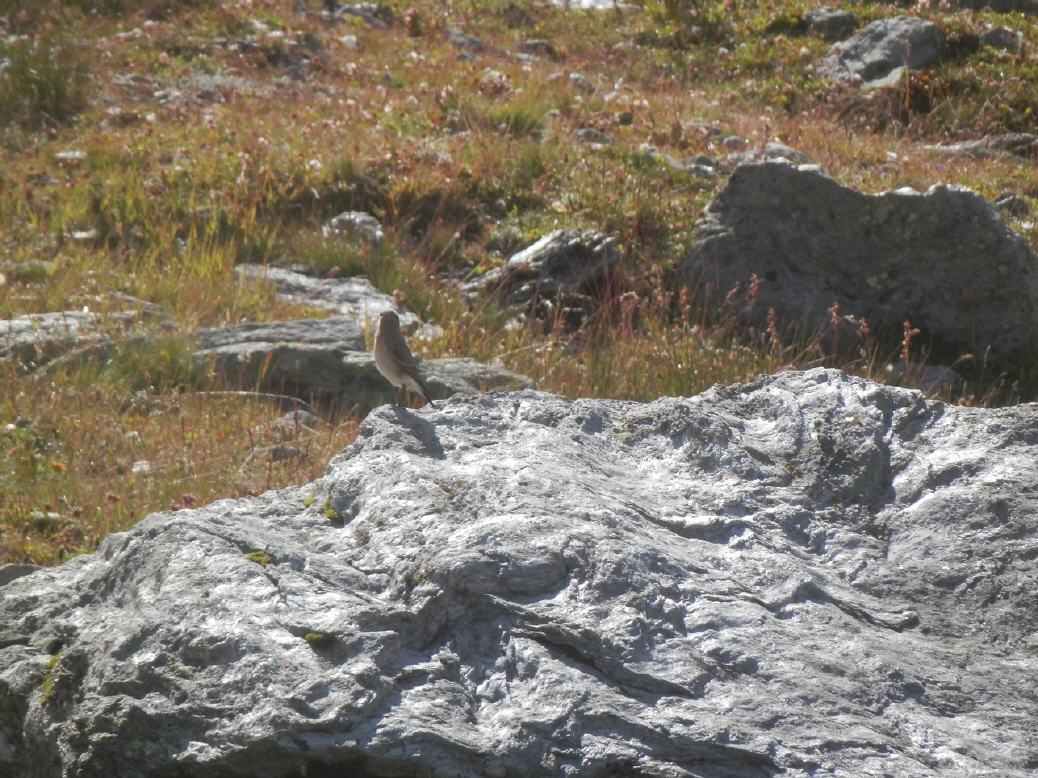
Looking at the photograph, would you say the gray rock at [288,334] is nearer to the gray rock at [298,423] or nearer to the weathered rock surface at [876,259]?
the gray rock at [298,423]

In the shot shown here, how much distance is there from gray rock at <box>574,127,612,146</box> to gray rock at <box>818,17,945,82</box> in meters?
4.56

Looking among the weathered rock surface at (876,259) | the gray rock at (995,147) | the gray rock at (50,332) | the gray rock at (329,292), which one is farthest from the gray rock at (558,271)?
the gray rock at (995,147)

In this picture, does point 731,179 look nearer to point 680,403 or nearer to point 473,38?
point 680,403

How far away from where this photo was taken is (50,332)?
8.32 meters

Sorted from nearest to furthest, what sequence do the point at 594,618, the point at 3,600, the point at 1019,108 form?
the point at 594,618 < the point at 3,600 < the point at 1019,108

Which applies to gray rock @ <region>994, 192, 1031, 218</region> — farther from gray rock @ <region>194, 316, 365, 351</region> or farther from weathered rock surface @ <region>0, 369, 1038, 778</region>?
weathered rock surface @ <region>0, 369, 1038, 778</region>

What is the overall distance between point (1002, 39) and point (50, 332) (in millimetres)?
15070

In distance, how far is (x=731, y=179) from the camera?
10719 mm

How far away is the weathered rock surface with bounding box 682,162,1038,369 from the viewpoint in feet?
32.0

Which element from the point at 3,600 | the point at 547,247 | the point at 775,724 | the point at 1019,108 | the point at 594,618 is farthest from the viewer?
the point at 1019,108

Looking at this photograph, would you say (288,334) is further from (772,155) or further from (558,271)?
(772,155)

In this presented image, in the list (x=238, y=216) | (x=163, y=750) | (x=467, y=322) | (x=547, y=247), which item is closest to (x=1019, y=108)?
(x=547, y=247)

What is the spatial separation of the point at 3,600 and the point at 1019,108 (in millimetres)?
15530

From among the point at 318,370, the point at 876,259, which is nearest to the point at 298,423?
the point at 318,370
